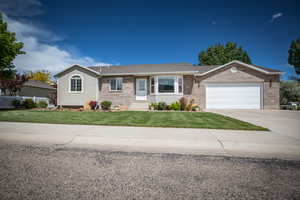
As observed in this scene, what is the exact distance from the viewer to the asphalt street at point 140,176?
5.90 ft

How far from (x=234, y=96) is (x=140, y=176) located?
14.5 meters

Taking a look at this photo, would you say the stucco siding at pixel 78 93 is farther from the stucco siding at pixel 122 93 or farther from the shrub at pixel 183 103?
the shrub at pixel 183 103

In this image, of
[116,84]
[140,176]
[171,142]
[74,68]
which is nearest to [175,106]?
[116,84]

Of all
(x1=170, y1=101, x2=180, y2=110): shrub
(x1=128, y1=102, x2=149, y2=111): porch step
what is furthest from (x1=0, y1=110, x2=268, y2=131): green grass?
(x1=128, y1=102, x2=149, y2=111): porch step

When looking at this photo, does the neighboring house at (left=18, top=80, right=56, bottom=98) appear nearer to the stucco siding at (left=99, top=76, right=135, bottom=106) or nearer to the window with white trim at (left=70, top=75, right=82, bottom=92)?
the window with white trim at (left=70, top=75, right=82, bottom=92)

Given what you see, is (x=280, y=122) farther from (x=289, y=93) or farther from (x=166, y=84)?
(x=289, y=93)

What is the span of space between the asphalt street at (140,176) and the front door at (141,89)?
39.5 ft

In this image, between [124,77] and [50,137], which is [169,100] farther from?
[50,137]

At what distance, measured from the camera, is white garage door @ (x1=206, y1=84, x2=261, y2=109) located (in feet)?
44.8

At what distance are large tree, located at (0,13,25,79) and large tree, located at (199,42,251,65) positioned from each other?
109 feet

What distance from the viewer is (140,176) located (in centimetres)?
227

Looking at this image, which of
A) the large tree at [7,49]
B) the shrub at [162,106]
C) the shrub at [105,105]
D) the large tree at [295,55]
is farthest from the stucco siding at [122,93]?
the large tree at [295,55]

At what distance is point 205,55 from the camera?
33.5m

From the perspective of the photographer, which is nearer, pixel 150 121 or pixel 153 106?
pixel 150 121
